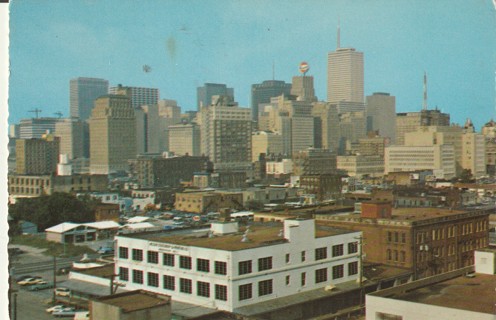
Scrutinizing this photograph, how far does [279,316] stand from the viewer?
9672 mm

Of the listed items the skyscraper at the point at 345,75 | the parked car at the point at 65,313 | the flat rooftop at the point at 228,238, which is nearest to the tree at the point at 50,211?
the flat rooftop at the point at 228,238

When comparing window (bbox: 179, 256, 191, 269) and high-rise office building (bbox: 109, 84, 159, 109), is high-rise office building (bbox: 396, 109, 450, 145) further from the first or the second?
window (bbox: 179, 256, 191, 269)

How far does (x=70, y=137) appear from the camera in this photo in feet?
222

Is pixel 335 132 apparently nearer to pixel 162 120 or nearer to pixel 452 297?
pixel 162 120

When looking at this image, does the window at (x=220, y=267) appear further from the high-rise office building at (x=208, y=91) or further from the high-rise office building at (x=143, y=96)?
the high-rise office building at (x=143, y=96)

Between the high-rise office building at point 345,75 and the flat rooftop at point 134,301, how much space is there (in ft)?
248

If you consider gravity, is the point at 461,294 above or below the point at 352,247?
above

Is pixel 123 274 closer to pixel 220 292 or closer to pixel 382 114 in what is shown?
pixel 220 292

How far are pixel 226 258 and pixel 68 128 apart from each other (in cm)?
6123

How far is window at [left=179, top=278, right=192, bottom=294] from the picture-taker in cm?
1010

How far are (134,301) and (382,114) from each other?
3298 inches

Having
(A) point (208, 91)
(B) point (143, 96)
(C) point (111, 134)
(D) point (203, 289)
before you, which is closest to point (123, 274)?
(D) point (203, 289)

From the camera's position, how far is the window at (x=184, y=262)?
10.2 m

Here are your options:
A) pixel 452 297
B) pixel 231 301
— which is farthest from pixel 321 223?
pixel 452 297
